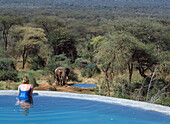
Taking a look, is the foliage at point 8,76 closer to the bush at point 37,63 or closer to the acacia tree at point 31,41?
the bush at point 37,63

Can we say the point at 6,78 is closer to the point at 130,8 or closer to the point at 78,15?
the point at 78,15

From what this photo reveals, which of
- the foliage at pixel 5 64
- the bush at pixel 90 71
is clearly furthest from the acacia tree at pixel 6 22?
the bush at pixel 90 71

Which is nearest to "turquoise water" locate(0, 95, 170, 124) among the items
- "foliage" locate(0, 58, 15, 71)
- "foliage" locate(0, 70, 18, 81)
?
"foliage" locate(0, 70, 18, 81)

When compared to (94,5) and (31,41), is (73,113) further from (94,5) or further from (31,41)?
(94,5)

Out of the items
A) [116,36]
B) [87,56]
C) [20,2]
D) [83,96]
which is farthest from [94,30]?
[20,2]

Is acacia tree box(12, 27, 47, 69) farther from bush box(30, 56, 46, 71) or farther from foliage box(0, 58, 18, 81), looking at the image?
foliage box(0, 58, 18, 81)

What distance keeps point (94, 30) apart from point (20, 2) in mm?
48682

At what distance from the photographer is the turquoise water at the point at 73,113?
19.7 feet

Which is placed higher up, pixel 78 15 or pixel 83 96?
pixel 78 15

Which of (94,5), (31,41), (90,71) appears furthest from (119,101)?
(94,5)

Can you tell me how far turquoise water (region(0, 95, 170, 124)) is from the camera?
6.01 metres

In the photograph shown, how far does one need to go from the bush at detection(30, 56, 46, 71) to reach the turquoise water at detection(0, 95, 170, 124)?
12.4 m

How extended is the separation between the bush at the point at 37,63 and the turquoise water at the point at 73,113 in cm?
1237

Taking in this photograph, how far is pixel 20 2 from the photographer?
80.9 metres
